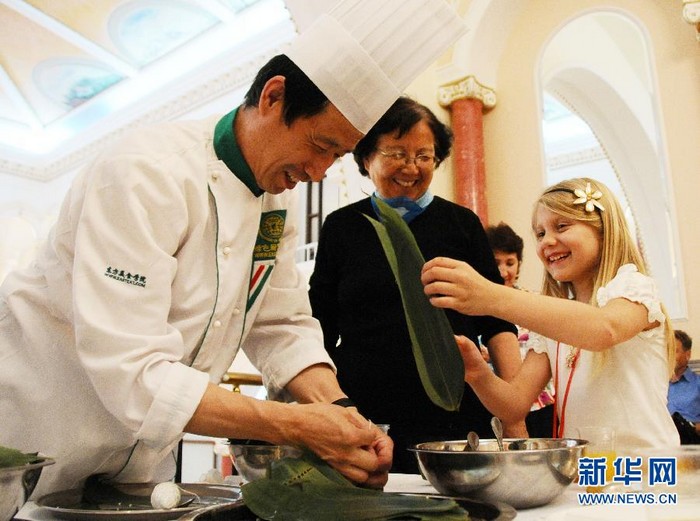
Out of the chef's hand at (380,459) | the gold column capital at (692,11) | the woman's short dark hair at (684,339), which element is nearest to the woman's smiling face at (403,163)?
the chef's hand at (380,459)

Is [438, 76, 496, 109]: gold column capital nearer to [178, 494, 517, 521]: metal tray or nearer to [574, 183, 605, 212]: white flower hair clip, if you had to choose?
[574, 183, 605, 212]: white flower hair clip

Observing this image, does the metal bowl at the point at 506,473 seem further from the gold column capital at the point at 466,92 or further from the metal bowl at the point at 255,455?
the gold column capital at the point at 466,92

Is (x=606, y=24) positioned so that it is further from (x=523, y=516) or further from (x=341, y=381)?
(x=523, y=516)

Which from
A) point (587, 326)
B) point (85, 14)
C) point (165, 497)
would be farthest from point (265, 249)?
point (85, 14)

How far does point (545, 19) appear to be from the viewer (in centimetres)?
412

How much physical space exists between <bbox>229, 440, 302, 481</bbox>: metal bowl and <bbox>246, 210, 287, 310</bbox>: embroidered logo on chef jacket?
315 mm

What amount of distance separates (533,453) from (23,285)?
840 millimetres

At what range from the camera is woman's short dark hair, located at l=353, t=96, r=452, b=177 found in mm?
1718

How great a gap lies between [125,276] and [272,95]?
1.41 ft

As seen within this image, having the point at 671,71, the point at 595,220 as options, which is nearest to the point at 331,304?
the point at 595,220

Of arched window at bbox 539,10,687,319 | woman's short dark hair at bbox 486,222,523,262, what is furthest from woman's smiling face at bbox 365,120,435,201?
arched window at bbox 539,10,687,319

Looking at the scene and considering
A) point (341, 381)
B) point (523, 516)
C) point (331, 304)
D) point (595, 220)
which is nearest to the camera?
point (523, 516)

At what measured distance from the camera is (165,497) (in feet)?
2.39

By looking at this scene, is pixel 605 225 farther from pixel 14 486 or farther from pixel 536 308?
pixel 14 486
